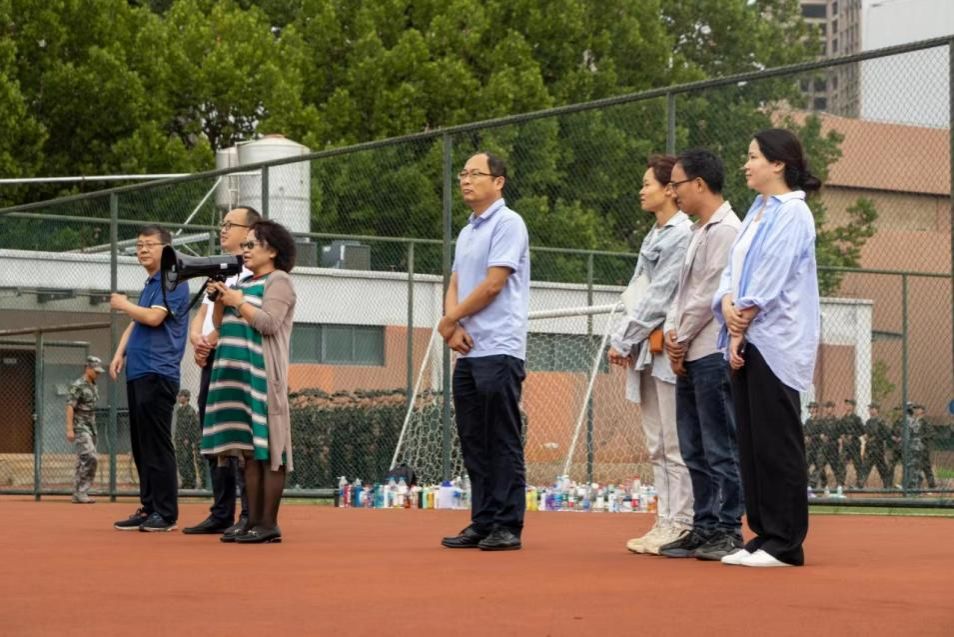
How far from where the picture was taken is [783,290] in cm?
692

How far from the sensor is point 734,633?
490 centimetres

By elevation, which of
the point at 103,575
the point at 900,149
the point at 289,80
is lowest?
the point at 103,575

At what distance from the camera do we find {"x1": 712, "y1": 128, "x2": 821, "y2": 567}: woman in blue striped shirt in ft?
22.6

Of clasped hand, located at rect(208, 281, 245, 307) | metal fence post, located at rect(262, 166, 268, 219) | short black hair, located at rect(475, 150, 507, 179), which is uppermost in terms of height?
metal fence post, located at rect(262, 166, 268, 219)

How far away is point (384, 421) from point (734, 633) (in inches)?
467

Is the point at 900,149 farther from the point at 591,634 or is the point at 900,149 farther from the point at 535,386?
the point at 591,634

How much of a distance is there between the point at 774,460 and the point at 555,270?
14.6 m

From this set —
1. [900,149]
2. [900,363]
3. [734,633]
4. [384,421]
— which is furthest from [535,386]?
[734,633]

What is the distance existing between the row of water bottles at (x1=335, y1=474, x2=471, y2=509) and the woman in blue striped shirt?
6.46m

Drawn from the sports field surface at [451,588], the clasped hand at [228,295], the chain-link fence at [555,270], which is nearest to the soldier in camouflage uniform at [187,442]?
the chain-link fence at [555,270]

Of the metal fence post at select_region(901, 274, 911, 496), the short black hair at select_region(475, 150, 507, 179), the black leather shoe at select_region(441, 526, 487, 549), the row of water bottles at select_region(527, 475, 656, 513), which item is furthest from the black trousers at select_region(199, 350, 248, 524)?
the metal fence post at select_region(901, 274, 911, 496)

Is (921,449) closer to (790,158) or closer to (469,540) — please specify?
(469,540)

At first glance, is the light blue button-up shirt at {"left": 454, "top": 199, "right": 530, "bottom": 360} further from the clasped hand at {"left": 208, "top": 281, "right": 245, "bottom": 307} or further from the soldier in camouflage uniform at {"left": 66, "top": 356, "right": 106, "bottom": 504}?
the soldier in camouflage uniform at {"left": 66, "top": 356, "right": 106, "bottom": 504}

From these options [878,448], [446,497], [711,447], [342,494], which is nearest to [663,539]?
[711,447]
